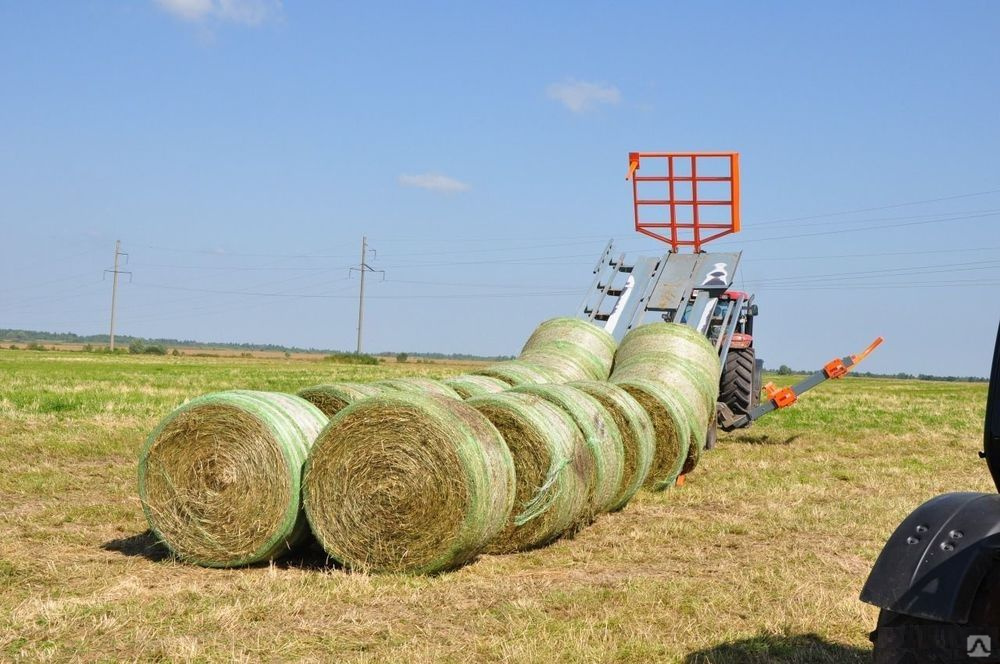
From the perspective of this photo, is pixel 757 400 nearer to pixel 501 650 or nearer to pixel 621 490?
pixel 621 490

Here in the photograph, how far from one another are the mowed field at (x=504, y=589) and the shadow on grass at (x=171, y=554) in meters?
0.02

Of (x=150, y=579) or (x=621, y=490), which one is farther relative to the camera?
(x=621, y=490)

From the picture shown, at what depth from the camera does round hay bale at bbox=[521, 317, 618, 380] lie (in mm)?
12945

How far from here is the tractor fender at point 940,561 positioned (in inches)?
129

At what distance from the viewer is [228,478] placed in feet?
22.6

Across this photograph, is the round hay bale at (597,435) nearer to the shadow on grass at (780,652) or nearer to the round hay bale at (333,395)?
the round hay bale at (333,395)

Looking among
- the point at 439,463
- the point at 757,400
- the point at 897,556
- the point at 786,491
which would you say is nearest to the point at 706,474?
the point at 786,491

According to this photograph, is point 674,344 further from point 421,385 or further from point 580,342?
point 421,385

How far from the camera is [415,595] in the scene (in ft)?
20.0

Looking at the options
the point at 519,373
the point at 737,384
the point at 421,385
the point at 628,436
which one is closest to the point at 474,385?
the point at 421,385

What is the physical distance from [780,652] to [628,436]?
13.9ft

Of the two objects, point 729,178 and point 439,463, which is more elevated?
point 729,178

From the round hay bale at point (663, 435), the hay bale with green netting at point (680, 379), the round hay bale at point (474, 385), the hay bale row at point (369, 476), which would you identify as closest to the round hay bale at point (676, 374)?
the hay bale with green netting at point (680, 379)

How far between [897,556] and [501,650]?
208 centimetres
